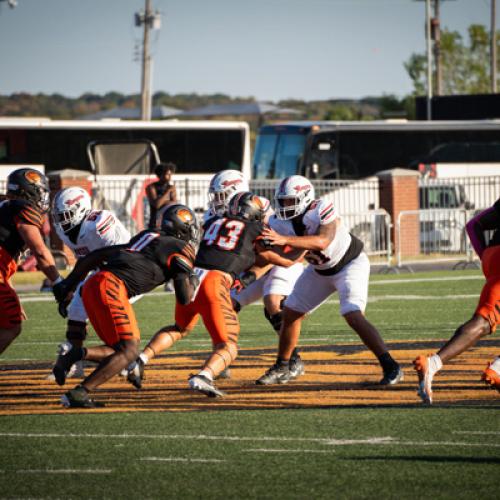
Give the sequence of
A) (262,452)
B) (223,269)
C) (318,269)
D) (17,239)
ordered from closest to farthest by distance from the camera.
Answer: (262,452) → (223,269) → (17,239) → (318,269)

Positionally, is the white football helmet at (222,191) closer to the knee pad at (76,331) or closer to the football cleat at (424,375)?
the knee pad at (76,331)

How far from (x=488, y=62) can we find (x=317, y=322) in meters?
51.0

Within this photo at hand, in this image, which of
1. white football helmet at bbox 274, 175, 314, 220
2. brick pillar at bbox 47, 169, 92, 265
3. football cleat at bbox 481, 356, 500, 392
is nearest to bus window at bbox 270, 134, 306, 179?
brick pillar at bbox 47, 169, 92, 265

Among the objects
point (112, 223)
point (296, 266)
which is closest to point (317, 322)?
point (296, 266)

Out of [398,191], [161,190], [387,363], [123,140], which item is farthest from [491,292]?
[123,140]

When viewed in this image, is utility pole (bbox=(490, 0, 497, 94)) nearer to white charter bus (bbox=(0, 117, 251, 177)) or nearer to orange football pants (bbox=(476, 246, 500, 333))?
white charter bus (bbox=(0, 117, 251, 177))

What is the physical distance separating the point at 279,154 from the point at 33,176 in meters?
21.7

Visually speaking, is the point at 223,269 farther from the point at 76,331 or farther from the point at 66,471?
the point at 66,471

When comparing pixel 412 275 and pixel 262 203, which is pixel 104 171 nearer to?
pixel 412 275

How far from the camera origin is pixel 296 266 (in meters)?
10.5

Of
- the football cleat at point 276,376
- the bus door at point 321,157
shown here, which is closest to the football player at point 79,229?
the football cleat at point 276,376

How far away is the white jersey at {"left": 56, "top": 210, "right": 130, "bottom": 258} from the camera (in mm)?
9781

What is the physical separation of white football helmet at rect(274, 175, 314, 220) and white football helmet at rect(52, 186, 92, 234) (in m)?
1.69

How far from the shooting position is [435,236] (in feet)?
80.5
